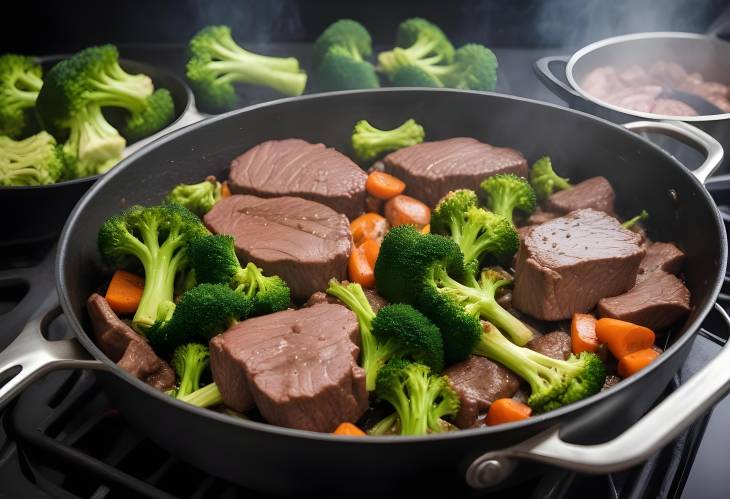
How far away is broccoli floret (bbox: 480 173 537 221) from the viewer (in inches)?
88.1

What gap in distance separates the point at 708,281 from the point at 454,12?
1.97 meters

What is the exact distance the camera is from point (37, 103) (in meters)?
2.63

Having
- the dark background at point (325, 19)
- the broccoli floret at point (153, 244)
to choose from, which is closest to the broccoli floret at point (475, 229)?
the broccoli floret at point (153, 244)

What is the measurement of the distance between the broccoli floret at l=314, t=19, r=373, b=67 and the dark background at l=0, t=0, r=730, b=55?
1.04 feet

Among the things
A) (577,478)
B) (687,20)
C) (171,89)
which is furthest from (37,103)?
(687,20)

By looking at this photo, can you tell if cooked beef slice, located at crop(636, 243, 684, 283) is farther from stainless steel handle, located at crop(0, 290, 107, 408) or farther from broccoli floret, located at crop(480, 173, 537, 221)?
stainless steel handle, located at crop(0, 290, 107, 408)

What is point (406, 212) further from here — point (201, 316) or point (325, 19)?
point (325, 19)

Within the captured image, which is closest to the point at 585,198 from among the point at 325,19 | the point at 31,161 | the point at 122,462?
the point at 122,462

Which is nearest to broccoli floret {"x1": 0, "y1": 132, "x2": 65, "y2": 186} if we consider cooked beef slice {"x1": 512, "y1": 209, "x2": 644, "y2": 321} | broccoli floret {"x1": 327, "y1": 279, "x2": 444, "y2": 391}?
broccoli floret {"x1": 327, "y1": 279, "x2": 444, "y2": 391}

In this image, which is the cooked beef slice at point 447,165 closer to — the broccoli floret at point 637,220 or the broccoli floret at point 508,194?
the broccoli floret at point 508,194

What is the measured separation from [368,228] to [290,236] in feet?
1.00

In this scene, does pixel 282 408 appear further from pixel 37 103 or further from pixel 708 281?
pixel 37 103

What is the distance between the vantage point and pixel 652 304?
1.87 m

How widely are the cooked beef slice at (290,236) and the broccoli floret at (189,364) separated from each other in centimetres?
32
